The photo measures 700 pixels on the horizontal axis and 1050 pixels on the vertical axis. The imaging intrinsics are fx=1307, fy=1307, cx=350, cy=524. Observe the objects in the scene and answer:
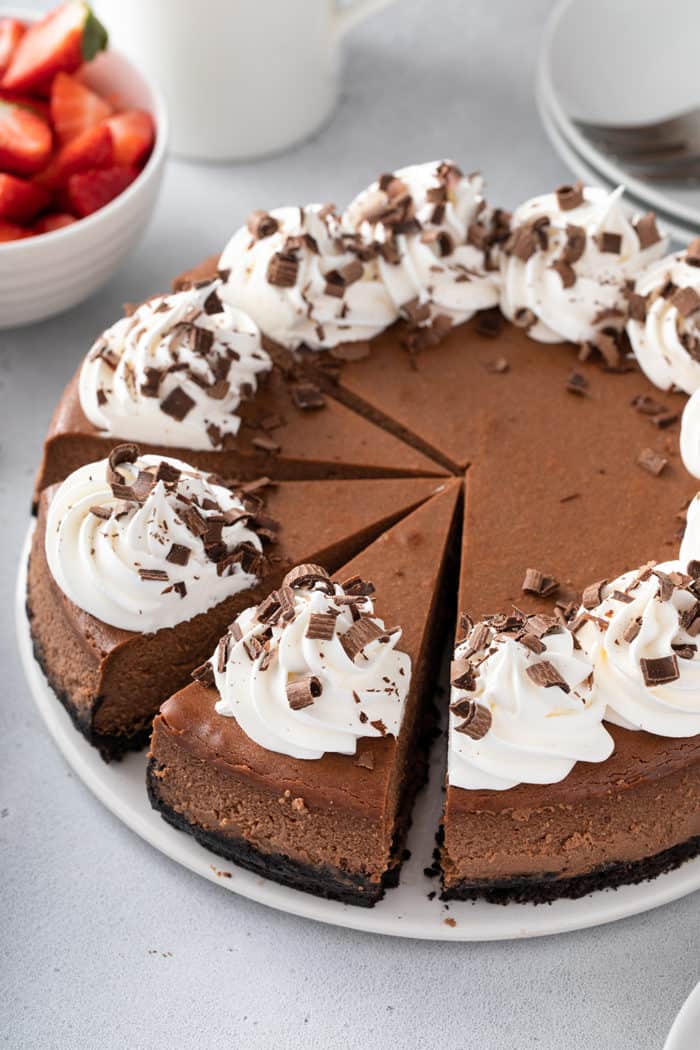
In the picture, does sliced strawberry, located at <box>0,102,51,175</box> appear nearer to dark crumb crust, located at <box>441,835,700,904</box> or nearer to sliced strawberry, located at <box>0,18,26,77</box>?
sliced strawberry, located at <box>0,18,26,77</box>

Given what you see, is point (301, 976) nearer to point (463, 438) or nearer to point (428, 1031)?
point (428, 1031)

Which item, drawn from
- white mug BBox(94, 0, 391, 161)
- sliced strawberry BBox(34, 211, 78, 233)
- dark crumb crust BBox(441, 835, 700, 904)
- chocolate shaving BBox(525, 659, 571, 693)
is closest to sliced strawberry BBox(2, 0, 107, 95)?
white mug BBox(94, 0, 391, 161)

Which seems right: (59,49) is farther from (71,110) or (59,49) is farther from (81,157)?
(81,157)

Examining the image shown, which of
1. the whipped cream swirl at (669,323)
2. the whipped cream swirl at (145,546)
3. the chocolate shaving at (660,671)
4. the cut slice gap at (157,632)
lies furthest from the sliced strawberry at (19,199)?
the chocolate shaving at (660,671)

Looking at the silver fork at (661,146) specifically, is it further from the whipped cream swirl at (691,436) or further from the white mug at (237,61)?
the whipped cream swirl at (691,436)

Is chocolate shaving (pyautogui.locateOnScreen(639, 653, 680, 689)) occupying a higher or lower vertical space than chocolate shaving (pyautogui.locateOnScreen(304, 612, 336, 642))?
lower

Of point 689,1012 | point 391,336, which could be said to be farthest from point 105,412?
point 689,1012
